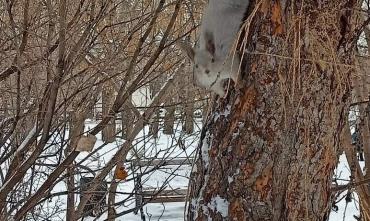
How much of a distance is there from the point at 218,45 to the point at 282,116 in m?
0.34

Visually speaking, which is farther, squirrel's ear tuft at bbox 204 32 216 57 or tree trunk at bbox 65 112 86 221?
tree trunk at bbox 65 112 86 221

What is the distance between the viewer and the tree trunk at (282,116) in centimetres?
214

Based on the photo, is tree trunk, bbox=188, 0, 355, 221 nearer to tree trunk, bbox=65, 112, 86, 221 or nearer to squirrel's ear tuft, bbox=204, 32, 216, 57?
squirrel's ear tuft, bbox=204, 32, 216, 57

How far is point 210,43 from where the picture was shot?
2180mm

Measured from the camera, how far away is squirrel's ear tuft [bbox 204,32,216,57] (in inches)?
85.5

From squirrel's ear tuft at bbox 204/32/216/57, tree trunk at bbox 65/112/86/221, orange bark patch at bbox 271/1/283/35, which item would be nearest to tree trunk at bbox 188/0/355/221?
orange bark patch at bbox 271/1/283/35

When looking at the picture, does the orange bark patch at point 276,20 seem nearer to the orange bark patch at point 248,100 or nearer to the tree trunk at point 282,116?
the tree trunk at point 282,116

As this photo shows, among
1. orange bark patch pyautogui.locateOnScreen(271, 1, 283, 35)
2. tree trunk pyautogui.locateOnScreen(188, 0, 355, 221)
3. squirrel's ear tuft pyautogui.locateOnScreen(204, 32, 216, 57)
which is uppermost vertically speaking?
orange bark patch pyautogui.locateOnScreen(271, 1, 283, 35)

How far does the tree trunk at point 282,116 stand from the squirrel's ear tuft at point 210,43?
0.13m

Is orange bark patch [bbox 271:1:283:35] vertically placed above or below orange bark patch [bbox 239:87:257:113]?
above

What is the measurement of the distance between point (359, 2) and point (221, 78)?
58cm

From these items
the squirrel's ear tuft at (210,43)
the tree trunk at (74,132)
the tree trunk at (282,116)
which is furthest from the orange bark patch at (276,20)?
the tree trunk at (74,132)

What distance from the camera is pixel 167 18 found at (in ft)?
15.6

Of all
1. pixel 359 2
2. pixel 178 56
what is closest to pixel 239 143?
pixel 359 2
